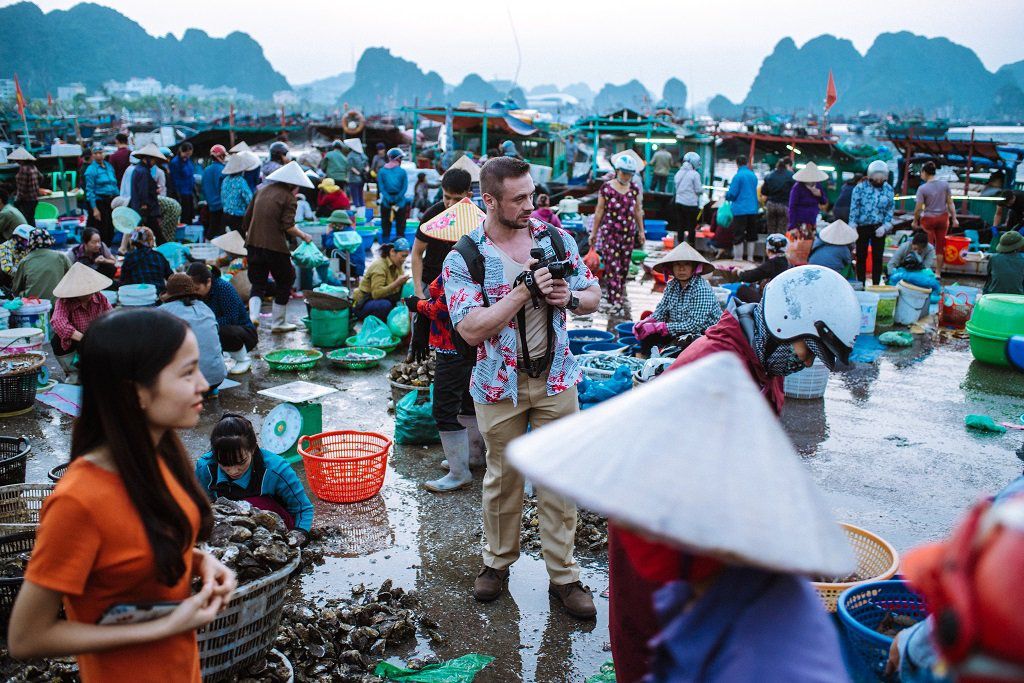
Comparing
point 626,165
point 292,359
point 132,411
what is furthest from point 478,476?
point 626,165

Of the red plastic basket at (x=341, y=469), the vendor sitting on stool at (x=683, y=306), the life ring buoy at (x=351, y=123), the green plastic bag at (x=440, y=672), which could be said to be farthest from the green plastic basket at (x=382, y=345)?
the life ring buoy at (x=351, y=123)

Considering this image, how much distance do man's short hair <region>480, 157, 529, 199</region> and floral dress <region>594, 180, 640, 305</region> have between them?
682 cm

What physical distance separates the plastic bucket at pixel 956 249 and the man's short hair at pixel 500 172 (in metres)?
12.0

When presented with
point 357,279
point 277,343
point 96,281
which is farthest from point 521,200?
point 357,279

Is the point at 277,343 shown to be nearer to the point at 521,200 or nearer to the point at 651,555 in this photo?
the point at 521,200

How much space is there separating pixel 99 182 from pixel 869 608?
42.9 ft

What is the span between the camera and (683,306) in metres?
6.81

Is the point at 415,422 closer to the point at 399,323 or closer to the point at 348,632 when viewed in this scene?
the point at 348,632

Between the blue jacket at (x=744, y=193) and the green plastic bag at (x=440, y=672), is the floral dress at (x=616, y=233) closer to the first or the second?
the blue jacket at (x=744, y=193)

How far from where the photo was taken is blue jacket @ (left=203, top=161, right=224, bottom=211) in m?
13.0

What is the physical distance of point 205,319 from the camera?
6.42m

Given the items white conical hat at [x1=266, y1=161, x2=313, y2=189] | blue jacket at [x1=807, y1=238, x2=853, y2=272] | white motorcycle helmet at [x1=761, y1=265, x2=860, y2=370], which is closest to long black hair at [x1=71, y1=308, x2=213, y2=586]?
white motorcycle helmet at [x1=761, y1=265, x2=860, y2=370]

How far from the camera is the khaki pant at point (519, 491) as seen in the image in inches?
150

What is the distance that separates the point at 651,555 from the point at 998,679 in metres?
0.64
